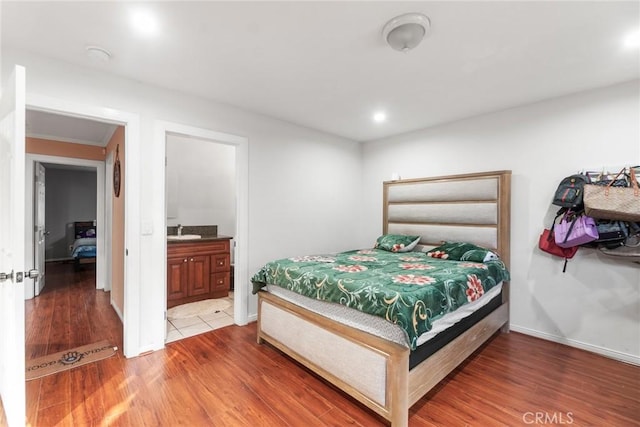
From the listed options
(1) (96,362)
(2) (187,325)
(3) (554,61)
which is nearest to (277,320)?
(2) (187,325)

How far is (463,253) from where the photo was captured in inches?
121

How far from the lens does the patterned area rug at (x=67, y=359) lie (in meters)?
2.29

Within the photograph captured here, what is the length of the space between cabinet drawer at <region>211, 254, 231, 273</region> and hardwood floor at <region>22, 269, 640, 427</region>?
1509 mm

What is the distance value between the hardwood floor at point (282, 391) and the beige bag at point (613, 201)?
1.31 meters

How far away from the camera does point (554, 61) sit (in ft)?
7.29

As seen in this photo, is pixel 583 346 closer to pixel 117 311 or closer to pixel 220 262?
pixel 220 262

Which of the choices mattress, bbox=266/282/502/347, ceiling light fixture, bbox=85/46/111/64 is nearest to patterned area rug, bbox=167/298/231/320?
mattress, bbox=266/282/502/347

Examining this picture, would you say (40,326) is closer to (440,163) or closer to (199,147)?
(199,147)

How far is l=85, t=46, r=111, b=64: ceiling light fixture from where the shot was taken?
207cm

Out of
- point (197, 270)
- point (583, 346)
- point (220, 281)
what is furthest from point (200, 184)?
point (583, 346)

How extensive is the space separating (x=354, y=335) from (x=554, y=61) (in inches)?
102

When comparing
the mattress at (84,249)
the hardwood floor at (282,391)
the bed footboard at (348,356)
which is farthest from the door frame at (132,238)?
the mattress at (84,249)

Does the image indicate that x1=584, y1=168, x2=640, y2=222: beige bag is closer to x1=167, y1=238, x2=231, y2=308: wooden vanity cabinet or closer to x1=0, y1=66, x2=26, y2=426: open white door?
x1=0, y1=66, x2=26, y2=426: open white door

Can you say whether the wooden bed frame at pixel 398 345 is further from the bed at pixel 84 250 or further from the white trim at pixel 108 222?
the bed at pixel 84 250
